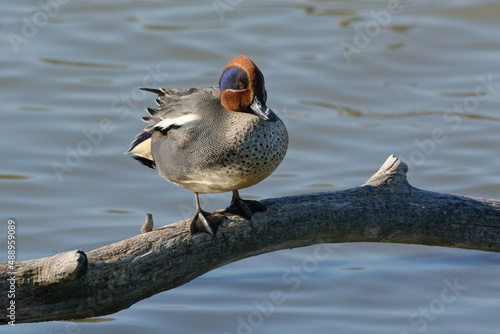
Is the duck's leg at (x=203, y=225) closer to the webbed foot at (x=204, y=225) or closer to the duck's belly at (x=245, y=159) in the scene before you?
the webbed foot at (x=204, y=225)

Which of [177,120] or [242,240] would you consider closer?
[242,240]

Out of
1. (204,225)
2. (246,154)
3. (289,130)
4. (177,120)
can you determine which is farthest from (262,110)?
(289,130)

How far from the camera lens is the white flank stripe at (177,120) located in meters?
4.86

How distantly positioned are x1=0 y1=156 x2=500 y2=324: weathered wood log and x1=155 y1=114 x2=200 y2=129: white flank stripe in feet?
1.95

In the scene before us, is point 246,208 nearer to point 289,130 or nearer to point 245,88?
point 245,88

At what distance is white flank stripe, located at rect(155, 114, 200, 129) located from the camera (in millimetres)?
4855

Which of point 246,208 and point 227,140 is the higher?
point 227,140

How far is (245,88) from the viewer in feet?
15.3

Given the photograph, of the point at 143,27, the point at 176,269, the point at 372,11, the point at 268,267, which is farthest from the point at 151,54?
the point at 176,269

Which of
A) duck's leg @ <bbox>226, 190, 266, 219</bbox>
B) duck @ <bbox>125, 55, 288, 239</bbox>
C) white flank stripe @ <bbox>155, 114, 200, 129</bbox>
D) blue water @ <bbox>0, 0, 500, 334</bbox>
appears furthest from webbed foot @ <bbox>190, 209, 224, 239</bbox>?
blue water @ <bbox>0, 0, 500, 334</bbox>

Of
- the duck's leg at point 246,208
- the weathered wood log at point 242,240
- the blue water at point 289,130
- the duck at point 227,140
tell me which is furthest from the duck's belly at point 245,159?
the blue water at point 289,130

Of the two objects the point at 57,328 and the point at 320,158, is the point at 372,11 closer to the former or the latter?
the point at 320,158

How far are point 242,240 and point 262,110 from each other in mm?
725

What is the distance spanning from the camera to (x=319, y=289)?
19.5 ft
